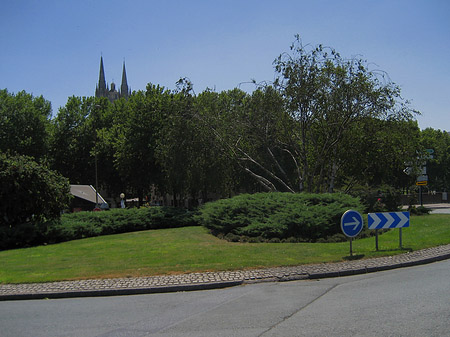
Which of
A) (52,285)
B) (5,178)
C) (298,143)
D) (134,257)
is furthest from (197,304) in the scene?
(298,143)

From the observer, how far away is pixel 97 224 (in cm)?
2431

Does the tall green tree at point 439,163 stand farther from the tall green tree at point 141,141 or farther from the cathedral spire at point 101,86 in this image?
the cathedral spire at point 101,86

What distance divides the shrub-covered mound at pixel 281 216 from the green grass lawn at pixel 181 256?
116 centimetres

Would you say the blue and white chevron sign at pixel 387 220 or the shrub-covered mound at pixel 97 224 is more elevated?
the blue and white chevron sign at pixel 387 220

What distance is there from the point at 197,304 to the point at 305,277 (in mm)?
2982

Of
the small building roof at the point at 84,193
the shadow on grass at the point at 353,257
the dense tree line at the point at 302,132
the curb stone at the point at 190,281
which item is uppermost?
the dense tree line at the point at 302,132

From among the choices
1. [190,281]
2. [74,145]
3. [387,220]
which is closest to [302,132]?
[387,220]

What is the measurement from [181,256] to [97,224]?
1263 centimetres

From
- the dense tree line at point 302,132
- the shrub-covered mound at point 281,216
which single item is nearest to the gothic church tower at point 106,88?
the dense tree line at point 302,132

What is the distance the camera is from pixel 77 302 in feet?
28.5

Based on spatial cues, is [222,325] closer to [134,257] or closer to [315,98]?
[134,257]

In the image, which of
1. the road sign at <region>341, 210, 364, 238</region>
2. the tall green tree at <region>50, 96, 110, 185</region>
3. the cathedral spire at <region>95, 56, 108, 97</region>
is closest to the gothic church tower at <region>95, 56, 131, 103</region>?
the cathedral spire at <region>95, 56, 108, 97</region>

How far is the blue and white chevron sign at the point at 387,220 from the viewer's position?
1201 centimetres

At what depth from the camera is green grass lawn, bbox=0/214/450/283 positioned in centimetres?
1109
